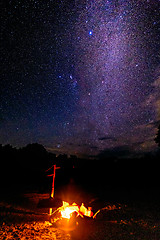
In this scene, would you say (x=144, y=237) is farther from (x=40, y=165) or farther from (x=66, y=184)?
(x=40, y=165)

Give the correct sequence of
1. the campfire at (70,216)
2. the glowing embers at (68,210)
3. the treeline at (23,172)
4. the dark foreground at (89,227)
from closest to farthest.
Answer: the dark foreground at (89,227)
the campfire at (70,216)
the glowing embers at (68,210)
the treeline at (23,172)

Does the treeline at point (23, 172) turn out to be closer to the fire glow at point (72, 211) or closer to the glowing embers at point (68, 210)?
the fire glow at point (72, 211)

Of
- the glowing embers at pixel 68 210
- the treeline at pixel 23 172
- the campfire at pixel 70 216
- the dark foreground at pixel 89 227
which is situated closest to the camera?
the dark foreground at pixel 89 227

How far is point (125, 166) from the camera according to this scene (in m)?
36.0

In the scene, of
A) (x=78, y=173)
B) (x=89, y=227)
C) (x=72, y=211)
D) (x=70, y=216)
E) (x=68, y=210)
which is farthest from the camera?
(x=78, y=173)

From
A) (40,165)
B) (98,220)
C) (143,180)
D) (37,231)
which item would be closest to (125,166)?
(143,180)

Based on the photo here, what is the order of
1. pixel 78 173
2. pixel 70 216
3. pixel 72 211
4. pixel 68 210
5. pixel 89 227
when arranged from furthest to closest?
pixel 78 173
pixel 68 210
pixel 72 211
pixel 70 216
pixel 89 227

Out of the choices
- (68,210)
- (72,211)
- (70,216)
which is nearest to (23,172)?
(68,210)

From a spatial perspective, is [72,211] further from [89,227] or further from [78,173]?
[78,173]

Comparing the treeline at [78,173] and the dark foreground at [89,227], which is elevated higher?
the treeline at [78,173]

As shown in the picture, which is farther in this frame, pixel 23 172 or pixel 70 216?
pixel 23 172

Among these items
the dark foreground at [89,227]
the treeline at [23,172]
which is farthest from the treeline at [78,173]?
the dark foreground at [89,227]

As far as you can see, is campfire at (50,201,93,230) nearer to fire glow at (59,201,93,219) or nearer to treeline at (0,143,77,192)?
fire glow at (59,201,93,219)

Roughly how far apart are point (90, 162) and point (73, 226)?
84.8ft
